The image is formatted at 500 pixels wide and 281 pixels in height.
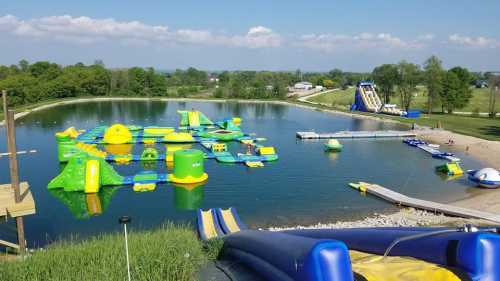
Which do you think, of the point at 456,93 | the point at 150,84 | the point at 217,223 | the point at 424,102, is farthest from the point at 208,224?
the point at 150,84

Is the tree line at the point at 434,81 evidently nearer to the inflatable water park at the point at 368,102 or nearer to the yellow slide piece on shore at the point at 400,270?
the inflatable water park at the point at 368,102

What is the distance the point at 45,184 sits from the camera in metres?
19.9

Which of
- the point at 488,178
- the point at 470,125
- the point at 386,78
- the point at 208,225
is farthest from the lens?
the point at 386,78

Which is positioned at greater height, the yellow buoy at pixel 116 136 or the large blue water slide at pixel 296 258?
the large blue water slide at pixel 296 258

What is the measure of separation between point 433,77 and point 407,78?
4.81 metres

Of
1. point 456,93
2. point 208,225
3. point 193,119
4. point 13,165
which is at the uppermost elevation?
point 456,93

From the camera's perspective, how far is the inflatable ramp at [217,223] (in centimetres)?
1350

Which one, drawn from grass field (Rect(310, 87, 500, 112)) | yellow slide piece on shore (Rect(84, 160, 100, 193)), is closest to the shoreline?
yellow slide piece on shore (Rect(84, 160, 100, 193))

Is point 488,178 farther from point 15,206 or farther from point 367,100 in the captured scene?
point 367,100

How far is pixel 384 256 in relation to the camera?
432 centimetres

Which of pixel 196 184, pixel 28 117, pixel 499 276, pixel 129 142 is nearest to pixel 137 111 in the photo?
pixel 28 117

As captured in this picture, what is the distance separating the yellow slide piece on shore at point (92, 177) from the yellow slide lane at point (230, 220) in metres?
6.81

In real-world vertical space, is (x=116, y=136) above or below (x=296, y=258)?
below

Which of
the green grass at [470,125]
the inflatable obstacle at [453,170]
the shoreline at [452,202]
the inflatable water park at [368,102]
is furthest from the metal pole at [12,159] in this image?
the inflatable water park at [368,102]
